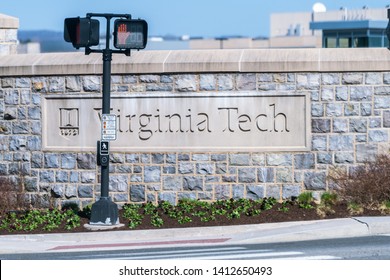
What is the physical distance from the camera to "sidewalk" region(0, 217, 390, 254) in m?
16.9

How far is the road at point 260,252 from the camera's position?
14594mm

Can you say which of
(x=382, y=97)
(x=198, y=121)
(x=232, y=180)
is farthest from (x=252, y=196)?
(x=382, y=97)

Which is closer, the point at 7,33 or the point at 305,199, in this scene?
the point at 305,199

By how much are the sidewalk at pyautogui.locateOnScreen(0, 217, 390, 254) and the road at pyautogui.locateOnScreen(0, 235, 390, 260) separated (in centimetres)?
33

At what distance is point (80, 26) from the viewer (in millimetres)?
18156

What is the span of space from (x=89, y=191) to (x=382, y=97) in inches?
247

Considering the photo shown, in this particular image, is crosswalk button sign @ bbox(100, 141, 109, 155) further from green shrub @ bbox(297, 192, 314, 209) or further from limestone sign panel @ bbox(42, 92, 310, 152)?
green shrub @ bbox(297, 192, 314, 209)

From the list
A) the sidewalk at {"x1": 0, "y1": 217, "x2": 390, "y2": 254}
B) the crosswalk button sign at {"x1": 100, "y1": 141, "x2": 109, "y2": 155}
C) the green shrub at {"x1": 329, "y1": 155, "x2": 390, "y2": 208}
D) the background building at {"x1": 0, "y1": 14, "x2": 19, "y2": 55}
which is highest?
the background building at {"x1": 0, "y1": 14, "x2": 19, "y2": 55}

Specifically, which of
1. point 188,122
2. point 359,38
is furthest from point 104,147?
point 359,38

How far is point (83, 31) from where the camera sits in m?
18.2

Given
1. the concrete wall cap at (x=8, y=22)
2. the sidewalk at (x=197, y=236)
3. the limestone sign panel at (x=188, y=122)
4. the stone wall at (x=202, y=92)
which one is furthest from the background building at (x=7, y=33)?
the sidewalk at (x=197, y=236)

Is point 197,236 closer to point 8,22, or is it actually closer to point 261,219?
point 261,219

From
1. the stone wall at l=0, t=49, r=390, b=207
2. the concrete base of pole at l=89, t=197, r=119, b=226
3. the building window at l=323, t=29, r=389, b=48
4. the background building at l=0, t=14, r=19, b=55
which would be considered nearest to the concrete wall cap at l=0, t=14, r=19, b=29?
the background building at l=0, t=14, r=19, b=55

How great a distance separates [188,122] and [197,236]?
159 inches
